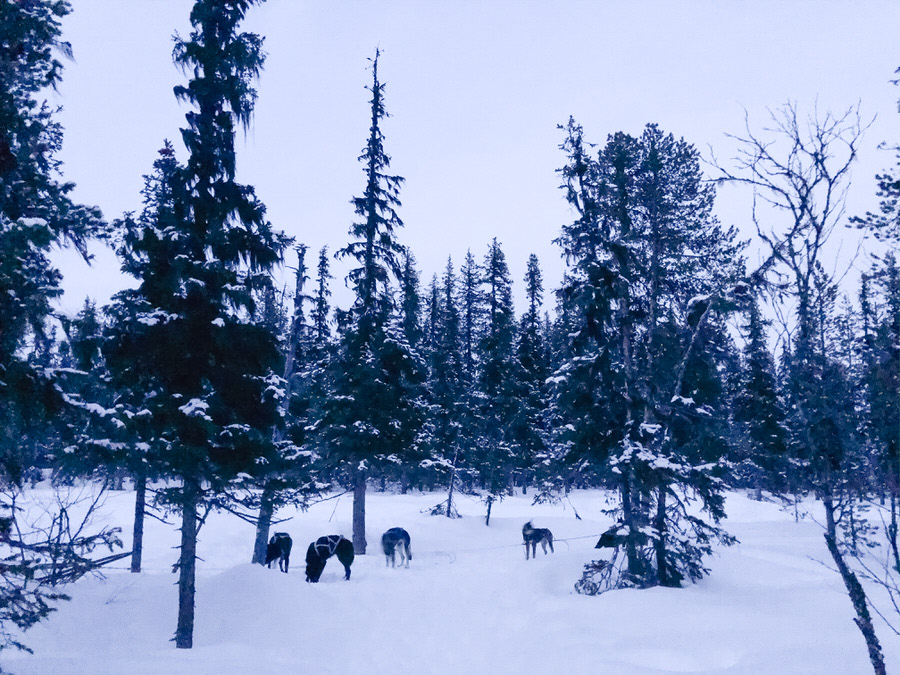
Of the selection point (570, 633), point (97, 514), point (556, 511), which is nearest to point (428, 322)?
point (556, 511)

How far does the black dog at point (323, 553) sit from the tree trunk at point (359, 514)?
182 inches

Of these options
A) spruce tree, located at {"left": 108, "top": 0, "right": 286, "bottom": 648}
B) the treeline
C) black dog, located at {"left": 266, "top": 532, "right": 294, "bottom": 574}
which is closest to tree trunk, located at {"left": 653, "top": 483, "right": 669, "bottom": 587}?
the treeline

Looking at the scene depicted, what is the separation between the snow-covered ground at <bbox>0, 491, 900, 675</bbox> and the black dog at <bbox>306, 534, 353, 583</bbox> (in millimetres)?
688

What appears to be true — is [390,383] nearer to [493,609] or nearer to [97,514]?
[493,609]

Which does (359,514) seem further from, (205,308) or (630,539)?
(205,308)

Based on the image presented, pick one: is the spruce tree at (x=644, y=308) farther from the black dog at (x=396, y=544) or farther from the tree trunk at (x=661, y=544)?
the black dog at (x=396, y=544)

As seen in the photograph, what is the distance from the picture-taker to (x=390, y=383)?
25703mm

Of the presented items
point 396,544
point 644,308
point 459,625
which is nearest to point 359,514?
point 396,544

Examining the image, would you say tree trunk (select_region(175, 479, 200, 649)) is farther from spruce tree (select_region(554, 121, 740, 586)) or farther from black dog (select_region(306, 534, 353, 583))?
spruce tree (select_region(554, 121, 740, 586))

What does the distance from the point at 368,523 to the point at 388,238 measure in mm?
13846

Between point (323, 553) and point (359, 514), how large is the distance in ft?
18.0

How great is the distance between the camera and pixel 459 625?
14.3 meters

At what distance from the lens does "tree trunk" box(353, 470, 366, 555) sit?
2475 cm

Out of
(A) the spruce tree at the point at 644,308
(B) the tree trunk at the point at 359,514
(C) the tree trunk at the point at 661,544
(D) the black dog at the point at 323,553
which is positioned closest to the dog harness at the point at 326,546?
(D) the black dog at the point at 323,553
